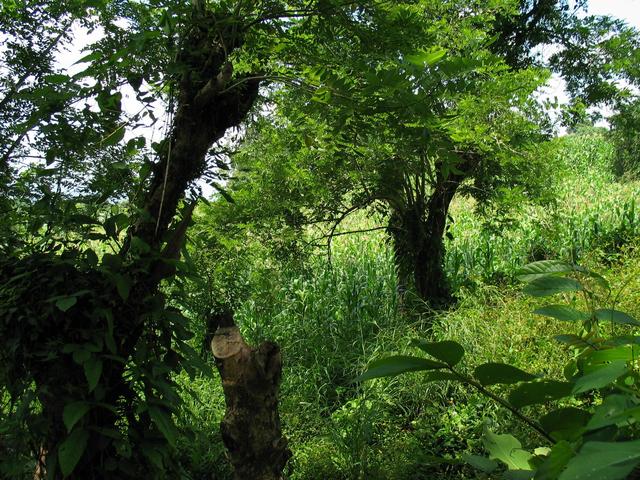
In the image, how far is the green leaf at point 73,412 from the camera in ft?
5.61

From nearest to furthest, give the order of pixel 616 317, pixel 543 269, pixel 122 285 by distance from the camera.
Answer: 1. pixel 616 317
2. pixel 543 269
3. pixel 122 285

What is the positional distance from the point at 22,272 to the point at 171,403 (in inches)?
27.0

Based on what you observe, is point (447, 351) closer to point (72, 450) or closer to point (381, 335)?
point (72, 450)

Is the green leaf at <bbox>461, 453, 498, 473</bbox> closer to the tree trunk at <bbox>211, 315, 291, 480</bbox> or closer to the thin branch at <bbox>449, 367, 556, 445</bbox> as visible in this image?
the thin branch at <bbox>449, 367, 556, 445</bbox>

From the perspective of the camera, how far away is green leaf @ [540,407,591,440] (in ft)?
2.14

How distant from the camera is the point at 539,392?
65cm

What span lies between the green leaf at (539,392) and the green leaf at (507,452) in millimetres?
109

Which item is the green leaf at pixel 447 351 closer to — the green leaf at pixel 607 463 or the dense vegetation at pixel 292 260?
the dense vegetation at pixel 292 260

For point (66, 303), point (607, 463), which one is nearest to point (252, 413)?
point (66, 303)

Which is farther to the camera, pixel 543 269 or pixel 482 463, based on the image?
pixel 543 269

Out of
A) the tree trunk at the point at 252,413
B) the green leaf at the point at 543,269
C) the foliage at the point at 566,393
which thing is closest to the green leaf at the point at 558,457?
the foliage at the point at 566,393

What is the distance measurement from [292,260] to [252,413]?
3073mm

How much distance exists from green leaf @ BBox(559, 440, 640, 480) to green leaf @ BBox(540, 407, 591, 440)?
0.85ft

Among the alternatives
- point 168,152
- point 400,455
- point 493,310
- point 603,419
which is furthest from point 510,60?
point 603,419
